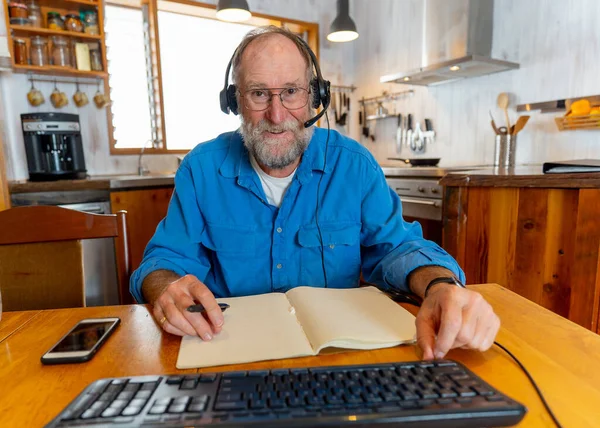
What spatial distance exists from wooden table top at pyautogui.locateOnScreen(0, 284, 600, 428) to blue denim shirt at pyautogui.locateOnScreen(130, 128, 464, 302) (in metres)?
0.34

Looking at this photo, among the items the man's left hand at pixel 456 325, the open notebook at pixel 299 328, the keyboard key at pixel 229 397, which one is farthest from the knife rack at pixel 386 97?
the keyboard key at pixel 229 397

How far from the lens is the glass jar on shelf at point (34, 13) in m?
2.35

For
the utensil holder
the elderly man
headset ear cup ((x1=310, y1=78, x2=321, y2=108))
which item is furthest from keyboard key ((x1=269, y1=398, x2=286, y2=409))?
the utensil holder

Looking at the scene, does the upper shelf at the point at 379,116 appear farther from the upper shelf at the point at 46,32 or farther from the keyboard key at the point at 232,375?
the keyboard key at the point at 232,375

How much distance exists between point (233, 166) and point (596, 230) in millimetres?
1304

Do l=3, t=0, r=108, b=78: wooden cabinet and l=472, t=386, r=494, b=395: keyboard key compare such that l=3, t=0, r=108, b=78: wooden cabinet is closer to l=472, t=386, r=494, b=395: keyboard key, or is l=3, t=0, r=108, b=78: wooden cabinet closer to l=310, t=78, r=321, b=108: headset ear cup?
l=310, t=78, r=321, b=108: headset ear cup

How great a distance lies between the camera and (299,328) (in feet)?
2.11

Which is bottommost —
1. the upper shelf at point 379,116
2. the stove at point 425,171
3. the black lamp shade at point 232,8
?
the stove at point 425,171

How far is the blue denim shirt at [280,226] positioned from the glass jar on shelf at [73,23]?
2.00 metres

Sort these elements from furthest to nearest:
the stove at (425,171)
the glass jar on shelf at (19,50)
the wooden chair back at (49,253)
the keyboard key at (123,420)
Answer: the glass jar on shelf at (19,50) → the stove at (425,171) → the wooden chair back at (49,253) → the keyboard key at (123,420)

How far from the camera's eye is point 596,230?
1380mm

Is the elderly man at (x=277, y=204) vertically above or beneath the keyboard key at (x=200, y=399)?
above

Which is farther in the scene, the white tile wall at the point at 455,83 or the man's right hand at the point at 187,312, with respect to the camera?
the white tile wall at the point at 455,83

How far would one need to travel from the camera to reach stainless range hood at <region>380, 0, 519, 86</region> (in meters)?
2.38
